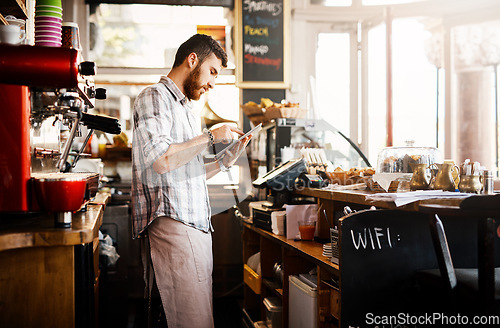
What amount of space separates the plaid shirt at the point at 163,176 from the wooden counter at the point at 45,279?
0.53m

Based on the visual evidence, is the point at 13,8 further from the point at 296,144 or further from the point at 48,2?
the point at 296,144

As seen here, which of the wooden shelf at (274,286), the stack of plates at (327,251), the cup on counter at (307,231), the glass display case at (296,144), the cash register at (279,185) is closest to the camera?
the stack of plates at (327,251)

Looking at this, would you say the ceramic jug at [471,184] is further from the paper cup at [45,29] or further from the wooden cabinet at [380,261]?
the paper cup at [45,29]

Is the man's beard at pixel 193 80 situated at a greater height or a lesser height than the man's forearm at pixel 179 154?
greater

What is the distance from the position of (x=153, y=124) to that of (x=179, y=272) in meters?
0.60

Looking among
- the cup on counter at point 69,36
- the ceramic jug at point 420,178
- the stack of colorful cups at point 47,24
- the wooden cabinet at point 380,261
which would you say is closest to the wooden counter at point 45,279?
the stack of colorful cups at point 47,24

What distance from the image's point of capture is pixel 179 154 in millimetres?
1915

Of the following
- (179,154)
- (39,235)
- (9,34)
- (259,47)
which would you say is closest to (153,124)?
(179,154)

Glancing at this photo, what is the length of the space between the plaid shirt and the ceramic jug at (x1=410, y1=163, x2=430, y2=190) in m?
0.87

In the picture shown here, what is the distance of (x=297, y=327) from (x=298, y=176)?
934mm

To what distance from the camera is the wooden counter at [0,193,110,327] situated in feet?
4.71

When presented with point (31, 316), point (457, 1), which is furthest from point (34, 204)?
point (457, 1)

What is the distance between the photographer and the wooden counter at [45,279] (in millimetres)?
1437

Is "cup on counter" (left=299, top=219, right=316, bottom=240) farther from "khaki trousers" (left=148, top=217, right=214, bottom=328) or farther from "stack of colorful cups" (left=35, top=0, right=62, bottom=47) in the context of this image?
"stack of colorful cups" (left=35, top=0, right=62, bottom=47)
